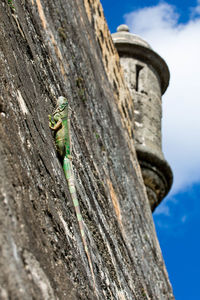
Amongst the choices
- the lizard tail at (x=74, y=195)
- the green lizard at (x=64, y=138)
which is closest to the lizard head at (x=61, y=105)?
the green lizard at (x=64, y=138)

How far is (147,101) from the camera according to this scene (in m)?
8.88

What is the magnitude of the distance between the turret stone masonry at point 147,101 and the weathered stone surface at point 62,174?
1.69 m

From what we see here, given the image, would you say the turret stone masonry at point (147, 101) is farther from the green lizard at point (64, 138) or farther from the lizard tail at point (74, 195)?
the lizard tail at point (74, 195)

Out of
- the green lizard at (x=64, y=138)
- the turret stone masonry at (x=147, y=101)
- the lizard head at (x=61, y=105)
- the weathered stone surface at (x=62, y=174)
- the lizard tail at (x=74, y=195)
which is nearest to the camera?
the weathered stone surface at (x=62, y=174)

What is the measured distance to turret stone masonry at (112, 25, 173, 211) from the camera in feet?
27.1

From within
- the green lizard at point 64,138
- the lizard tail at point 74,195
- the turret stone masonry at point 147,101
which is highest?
the turret stone masonry at point 147,101

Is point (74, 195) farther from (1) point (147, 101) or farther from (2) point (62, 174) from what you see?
(1) point (147, 101)

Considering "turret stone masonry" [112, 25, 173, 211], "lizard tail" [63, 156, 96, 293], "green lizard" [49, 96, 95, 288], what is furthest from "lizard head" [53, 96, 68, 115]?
"turret stone masonry" [112, 25, 173, 211]

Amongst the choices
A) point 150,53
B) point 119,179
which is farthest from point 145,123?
point 119,179

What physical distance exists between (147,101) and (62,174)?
6.25m

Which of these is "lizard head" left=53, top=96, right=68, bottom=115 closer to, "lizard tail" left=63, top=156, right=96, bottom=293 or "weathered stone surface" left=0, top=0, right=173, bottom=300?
"weathered stone surface" left=0, top=0, right=173, bottom=300

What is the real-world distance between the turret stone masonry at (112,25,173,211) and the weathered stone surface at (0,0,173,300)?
1.69 m

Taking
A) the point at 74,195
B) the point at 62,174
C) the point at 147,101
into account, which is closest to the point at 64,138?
the point at 62,174

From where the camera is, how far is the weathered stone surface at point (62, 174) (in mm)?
1711
